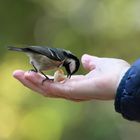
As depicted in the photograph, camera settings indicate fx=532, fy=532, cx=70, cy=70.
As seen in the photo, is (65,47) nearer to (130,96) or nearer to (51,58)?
(51,58)

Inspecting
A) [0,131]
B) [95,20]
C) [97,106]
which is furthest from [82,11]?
[0,131]

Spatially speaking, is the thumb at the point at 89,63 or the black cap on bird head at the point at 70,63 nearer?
the thumb at the point at 89,63

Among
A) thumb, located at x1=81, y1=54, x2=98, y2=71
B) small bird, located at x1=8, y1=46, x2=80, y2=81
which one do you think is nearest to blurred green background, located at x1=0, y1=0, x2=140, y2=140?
small bird, located at x1=8, y1=46, x2=80, y2=81

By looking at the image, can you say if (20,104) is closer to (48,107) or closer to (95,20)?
(48,107)

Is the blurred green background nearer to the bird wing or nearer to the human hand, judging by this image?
the bird wing

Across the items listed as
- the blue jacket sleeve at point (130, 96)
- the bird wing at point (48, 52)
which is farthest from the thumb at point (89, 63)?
the blue jacket sleeve at point (130, 96)

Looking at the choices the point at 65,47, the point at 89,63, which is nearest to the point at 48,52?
the point at 89,63

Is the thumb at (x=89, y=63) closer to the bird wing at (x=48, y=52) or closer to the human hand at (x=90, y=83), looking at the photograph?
the human hand at (x=90, y=83)
